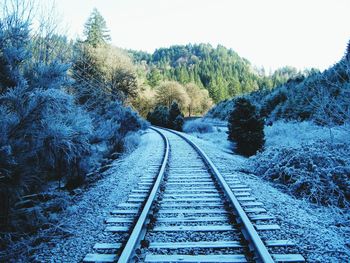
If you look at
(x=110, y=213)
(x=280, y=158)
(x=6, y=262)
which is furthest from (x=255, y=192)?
(x=6, y=262)

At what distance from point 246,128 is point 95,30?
3307 cm

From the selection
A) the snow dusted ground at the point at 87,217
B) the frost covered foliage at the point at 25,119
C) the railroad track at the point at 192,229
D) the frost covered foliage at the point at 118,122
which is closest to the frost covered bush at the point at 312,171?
the railroad track at the point at 192,229

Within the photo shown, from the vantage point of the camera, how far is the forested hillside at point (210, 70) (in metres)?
89.3

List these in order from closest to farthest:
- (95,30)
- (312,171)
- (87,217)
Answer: (87,217), (312,171), (95,30)

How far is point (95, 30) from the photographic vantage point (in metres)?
38.5

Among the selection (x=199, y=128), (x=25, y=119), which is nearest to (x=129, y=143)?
(x=25, y=119)

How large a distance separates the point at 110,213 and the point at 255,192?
3089mm

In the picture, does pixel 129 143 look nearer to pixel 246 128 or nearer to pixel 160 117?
pixel 246 128

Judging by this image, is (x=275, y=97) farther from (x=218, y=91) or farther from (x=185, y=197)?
(x=218, y=91)

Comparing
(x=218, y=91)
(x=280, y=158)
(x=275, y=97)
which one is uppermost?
(x=218, y=91)

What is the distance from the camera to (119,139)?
43.5ft

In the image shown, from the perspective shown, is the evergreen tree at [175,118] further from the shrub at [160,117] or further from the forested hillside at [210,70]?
the forested hillside at [210,70]

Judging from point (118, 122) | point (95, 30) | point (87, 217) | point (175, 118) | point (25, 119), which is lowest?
point (87, 217)

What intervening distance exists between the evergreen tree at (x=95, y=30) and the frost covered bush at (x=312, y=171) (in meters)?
32.6
